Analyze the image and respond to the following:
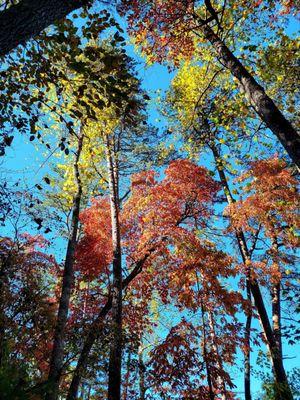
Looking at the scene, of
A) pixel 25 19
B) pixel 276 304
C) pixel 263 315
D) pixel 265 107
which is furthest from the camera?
pixel 276 304

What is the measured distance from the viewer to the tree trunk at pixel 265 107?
4.65 m

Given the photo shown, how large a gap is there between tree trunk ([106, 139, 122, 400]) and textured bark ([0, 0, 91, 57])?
6556 mm

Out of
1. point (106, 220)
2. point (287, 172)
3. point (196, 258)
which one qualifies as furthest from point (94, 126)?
point (287, 172)

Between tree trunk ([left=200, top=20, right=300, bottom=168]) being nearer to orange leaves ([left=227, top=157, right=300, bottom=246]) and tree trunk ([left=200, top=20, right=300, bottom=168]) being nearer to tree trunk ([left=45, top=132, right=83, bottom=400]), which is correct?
tree trunk ([left=45, top=132, right=83, bottom=400])

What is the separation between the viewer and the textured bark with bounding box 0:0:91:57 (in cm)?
311

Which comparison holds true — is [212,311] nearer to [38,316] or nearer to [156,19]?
[38,316]

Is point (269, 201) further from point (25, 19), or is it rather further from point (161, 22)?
point (25, 19)

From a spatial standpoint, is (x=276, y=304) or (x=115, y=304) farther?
(x=276, y=304)

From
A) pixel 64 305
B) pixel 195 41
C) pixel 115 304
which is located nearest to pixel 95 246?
pixel 64 305

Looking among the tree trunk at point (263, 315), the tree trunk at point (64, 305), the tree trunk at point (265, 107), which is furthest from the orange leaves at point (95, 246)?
the tree trunk at point (265, 107)

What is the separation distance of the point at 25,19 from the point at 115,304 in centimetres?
694

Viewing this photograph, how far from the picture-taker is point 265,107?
17.0ft

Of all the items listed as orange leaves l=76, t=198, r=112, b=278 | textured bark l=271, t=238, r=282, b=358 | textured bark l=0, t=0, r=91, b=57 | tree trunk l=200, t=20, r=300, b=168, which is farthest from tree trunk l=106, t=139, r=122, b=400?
textured bark l=0, t=0, r=91, b=57

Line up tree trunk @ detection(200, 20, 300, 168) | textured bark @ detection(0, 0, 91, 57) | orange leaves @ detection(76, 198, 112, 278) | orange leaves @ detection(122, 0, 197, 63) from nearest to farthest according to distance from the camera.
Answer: textured bark @ detection(0, 0, 91, 57) → tree trunk @ detection(200, 20, 300, 168) → orange leaves @ detection(122, 0, 197, 63) → orange leaves @ detection(76, 198, 112, 278)
